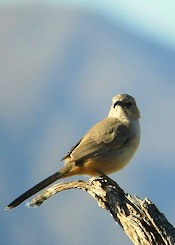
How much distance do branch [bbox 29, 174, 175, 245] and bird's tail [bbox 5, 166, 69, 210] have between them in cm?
7

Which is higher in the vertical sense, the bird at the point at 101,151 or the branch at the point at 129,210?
the bird at the point at 101,151

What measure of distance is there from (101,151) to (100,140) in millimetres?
127

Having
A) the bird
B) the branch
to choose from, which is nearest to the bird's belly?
the bird

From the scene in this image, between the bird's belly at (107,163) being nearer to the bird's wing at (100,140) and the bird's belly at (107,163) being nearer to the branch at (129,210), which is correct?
the bird's wing at (100,140)

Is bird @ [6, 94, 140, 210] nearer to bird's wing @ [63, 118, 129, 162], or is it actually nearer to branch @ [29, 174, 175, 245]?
bird's wing @ [63, 118, 129, 162]

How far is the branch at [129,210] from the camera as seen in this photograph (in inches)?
166

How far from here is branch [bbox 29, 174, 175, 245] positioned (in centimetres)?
423

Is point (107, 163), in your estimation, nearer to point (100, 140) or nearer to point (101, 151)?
point (101, 151)

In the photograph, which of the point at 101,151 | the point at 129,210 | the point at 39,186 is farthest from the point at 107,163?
the point at 129,210

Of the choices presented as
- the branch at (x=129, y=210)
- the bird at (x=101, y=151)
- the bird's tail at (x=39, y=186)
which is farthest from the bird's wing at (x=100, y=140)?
the branch at (x=129, y=210)

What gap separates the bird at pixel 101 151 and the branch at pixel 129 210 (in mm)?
167

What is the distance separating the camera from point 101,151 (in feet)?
19.2

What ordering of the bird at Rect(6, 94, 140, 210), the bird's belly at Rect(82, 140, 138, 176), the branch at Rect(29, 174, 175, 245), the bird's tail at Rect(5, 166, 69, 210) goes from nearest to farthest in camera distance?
1. the branch at Rect(29, 174, 175, 245)
2. the bird's tail at Rect(5, 166, 69, 210)
3. the bird at Rect(6, 94, 140, 210)
4. the bird's belly at Rect(82, 140, 138, 176)

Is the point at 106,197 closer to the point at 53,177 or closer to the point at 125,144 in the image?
the point at 53,177
